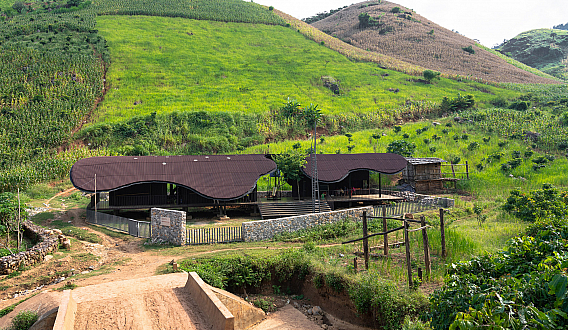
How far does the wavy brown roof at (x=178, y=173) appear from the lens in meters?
26.0

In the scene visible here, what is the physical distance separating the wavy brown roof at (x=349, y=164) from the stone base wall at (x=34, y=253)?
18.3 m

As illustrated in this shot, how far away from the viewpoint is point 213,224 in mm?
25188

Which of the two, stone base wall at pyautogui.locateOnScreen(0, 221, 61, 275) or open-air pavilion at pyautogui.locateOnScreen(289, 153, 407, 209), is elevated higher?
open-air pavilion at pyautogui.locateOnScreen(289, 153, 407, 209)

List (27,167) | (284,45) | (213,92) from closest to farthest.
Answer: (27,167) < (213,92) < (284,45)

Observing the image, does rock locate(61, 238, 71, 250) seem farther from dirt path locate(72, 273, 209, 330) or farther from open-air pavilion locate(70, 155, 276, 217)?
dirt path locate(72, 273, 209, 330)

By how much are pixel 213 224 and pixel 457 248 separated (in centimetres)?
1598

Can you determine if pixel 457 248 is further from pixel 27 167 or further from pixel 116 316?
pixel 27 167

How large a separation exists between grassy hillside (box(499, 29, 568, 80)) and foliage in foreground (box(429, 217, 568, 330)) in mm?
142718

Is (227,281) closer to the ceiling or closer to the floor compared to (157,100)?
closer to the floor

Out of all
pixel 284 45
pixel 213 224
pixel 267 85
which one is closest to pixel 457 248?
pixel 213 224

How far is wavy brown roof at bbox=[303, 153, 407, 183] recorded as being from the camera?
3052cm

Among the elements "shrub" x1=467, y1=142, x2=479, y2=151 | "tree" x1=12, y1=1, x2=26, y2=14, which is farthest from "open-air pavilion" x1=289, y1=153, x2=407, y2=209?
"tree" x1=12, y1=1, x2=26, y2=14

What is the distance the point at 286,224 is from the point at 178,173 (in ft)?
34.5

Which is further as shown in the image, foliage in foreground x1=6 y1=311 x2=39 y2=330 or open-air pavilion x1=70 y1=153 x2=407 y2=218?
open-air pavilion x1=70 y1=153 x2=407 y2=218
